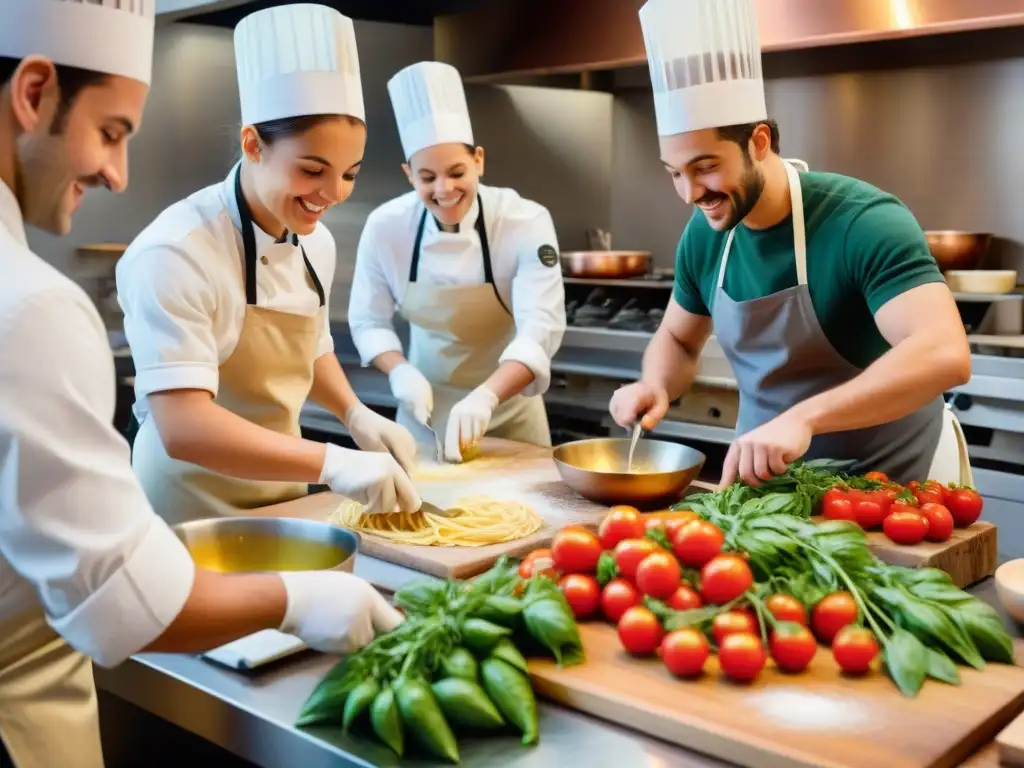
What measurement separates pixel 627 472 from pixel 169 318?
940 millimetres

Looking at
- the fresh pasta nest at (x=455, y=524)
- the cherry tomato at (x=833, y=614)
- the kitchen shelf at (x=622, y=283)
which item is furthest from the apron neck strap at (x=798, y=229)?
the kitchen shelf at (x=622, y=283)

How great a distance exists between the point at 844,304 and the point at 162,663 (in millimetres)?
1526

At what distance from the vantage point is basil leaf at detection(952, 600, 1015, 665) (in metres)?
1.31

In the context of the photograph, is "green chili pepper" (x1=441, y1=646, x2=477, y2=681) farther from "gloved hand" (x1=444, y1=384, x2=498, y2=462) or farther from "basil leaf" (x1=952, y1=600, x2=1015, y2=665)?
"gloved hand" (x1=444, y1=384, x2=498, y2=462)

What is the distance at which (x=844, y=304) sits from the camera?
7.22 feet

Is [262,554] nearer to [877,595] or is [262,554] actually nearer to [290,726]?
[290,726]

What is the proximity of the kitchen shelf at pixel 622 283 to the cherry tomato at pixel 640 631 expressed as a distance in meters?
2.77

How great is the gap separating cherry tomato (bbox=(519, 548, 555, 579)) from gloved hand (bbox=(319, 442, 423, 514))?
38 centimetres

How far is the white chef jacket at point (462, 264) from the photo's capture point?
123 inches

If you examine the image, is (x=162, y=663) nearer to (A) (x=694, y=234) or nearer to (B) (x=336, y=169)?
(B) (x=336, y=169)

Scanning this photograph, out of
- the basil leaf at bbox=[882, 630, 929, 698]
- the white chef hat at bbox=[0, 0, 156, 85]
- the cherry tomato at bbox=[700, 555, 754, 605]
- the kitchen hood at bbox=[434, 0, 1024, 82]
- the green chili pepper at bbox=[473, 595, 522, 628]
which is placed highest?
the kitchen hood at bbox=[434, 0, 1024, 82]

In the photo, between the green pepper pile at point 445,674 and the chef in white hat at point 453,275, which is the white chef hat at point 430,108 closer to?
the chef in white hat at point 453,275

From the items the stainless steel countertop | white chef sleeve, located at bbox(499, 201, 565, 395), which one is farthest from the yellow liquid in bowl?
white chef sleeve, located at bbox(499, 201, 565, 395)

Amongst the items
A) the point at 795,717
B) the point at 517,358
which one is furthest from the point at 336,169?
the point at 795,717
